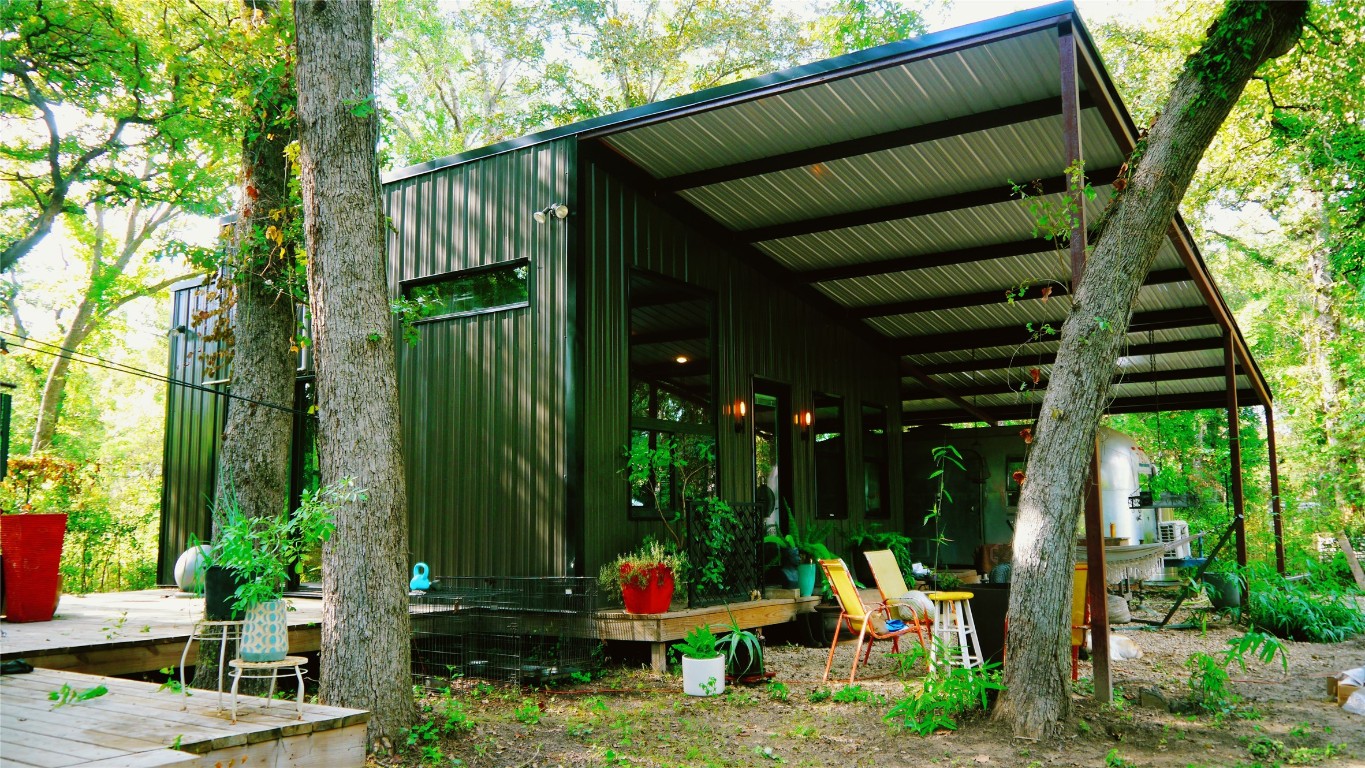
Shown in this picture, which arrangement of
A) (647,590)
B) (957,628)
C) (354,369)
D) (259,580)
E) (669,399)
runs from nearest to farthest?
(259,580) < (354,369) < (957,628) < (647,590) < (669,399)

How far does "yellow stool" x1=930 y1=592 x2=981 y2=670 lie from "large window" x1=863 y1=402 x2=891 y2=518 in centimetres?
574

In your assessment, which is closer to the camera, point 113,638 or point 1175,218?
point 113,638

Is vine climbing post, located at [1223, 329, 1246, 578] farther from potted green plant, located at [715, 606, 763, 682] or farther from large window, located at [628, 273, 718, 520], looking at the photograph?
potted green plant, located at [715, 606, 763, 682]

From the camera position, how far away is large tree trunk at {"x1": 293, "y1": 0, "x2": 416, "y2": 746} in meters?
4.48

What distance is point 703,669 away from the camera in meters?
6.02

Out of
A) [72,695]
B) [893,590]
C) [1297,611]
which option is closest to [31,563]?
[72,695]

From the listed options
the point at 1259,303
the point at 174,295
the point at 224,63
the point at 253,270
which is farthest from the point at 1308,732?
the point at 1259,303

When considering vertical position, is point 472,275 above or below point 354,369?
above

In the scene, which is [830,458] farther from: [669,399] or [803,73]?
[803,73]

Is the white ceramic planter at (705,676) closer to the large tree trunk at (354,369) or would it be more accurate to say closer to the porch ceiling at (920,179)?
the large tree trunk at (354,369)

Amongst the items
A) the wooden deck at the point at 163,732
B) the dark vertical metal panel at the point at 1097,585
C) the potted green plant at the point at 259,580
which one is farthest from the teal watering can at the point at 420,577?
the dark vertical metal panel at the point at 1097,585

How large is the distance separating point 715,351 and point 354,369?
16.0 ft

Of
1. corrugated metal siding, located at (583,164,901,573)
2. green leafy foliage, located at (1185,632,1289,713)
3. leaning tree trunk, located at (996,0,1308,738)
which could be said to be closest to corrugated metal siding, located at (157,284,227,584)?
corrugated metal siding, located at (583,164,901,573)

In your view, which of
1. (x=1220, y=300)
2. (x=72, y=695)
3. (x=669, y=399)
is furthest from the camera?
(x=1220, y=300)
